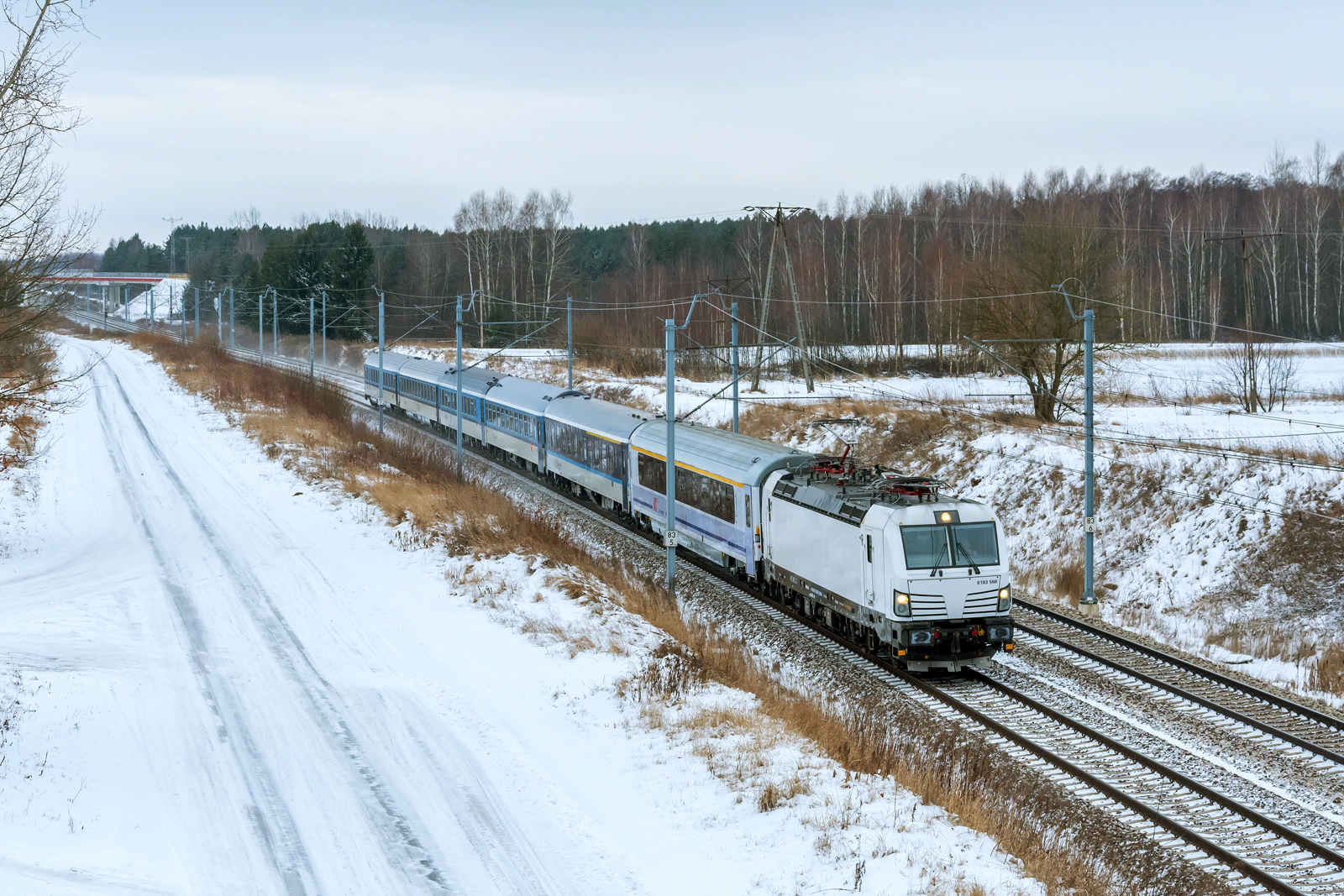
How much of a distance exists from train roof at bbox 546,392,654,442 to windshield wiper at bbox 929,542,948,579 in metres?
13.0

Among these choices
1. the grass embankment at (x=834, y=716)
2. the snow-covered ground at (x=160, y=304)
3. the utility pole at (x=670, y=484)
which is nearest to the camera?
the grass embankment at (x=834, y=716)

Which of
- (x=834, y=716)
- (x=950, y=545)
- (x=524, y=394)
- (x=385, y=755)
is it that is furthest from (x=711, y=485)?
(x=524, y=394)

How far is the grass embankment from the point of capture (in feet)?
33.9

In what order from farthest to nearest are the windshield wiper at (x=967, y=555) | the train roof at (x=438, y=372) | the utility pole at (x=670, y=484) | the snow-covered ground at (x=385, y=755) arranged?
the train roof at (x=438, y=372) < the utility pole at (x=670, y=484) < the windshield wiper at (x=967, y=555) < the snow-covered ground at (x=385, y=755)

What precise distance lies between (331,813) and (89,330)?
11564 cm

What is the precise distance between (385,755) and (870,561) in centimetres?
778

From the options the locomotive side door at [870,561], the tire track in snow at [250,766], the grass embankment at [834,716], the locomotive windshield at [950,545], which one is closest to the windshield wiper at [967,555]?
the locomotive windshield at [950,545]

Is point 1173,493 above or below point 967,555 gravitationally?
below

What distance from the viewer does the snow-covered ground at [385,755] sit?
379 inches

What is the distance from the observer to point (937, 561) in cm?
1630

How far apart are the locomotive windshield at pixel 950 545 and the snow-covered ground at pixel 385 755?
12.4 ft

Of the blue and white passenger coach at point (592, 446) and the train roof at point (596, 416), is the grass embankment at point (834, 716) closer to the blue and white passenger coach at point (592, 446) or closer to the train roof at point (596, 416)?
the blue and white passenger coach at point (592, 446)

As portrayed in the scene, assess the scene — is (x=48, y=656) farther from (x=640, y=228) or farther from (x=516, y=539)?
(x=640, y=228)

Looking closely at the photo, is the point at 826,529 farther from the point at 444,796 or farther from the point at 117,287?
the point at 117,287
